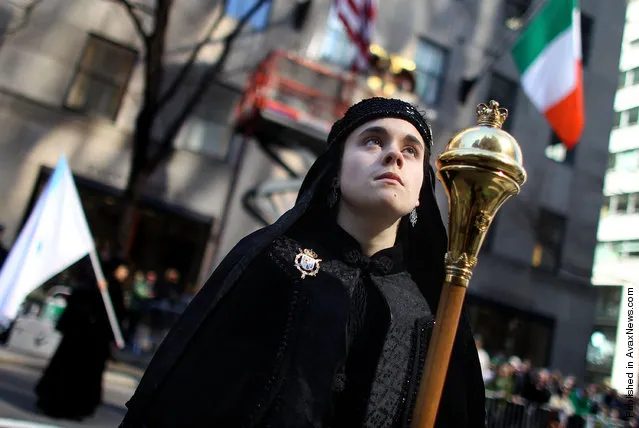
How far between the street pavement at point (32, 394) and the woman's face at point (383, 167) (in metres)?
4.78

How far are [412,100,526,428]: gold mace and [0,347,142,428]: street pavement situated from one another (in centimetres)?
510

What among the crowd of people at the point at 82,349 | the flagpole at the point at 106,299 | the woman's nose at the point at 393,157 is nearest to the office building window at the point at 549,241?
the crowd of people at the point at 82,349

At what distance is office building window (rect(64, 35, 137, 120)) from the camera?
14266 mm

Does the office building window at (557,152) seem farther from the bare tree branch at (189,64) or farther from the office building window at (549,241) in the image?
the bare tree branch at (189,64)

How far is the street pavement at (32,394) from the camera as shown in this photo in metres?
6.33

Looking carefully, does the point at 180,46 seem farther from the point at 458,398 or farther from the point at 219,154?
the point at 458,398

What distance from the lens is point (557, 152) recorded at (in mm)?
20078

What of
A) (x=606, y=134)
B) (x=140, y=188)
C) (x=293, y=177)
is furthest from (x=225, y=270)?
(x=606, y=134)

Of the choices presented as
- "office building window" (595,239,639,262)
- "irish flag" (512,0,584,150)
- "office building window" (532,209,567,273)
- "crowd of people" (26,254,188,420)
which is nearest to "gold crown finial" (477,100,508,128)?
"crowd of people" (26,254,188,420)

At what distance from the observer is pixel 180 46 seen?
1488 centimetres

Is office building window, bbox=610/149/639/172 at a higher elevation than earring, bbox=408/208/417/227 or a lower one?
higher

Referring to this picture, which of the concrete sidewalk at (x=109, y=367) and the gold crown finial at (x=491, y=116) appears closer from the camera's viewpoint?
the gold crown finial at (x=491, y=116)

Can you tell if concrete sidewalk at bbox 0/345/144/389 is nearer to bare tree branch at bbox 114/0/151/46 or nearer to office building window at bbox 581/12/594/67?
bare tree branch at bbox 114/0/151/46

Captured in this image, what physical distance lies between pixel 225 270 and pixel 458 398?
862mm
